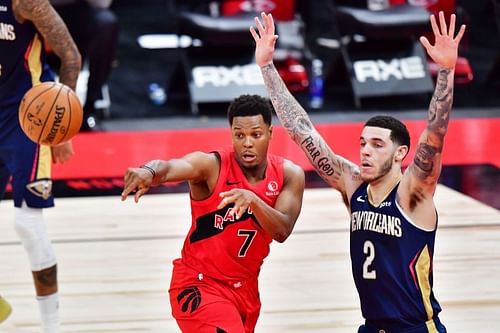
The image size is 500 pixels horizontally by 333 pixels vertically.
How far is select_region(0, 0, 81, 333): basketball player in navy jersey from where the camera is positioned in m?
5.87

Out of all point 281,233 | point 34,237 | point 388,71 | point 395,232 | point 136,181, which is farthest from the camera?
point 388,71

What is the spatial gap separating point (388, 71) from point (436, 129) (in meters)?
7.55

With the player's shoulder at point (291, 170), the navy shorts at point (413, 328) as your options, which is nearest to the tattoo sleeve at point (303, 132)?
the player's shoulder at point (291, 170)

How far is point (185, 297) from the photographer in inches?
207

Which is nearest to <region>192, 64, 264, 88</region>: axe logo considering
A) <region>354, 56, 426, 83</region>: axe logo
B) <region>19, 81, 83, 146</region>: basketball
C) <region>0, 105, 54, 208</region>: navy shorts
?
<region>354, 56, 426, 83</region>: axe logo

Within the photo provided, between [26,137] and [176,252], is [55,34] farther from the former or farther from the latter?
[176,252]

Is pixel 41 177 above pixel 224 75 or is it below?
above

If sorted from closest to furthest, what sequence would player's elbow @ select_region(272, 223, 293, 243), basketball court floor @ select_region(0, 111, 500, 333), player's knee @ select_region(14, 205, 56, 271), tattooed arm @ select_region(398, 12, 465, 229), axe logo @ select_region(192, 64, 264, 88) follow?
tattooed arm @ select_region(398, 12, 465, 229) → player's elbow @ select_region(272, 223, 293, 243) → player's knee @ select_region(14, 205, 56, 271) → basketball court floor @ select_region(0, 111, 500, 333) → axe logo @ select_region(192, 64, 264, 88)

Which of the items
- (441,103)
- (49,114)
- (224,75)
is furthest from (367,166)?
(224,75)

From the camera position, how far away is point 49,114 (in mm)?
5461

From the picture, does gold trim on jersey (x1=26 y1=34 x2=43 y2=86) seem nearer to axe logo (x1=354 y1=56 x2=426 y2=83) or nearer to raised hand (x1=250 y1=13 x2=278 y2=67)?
raised hand (x1=250 y1=13 x2=278 y2=67)

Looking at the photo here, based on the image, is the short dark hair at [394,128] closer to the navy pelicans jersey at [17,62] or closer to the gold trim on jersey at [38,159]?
the gold trim on jersey at [38,159]

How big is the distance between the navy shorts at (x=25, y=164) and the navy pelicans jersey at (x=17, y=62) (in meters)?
0.10

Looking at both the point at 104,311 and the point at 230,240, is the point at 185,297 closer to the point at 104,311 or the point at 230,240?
the point at 230,240
